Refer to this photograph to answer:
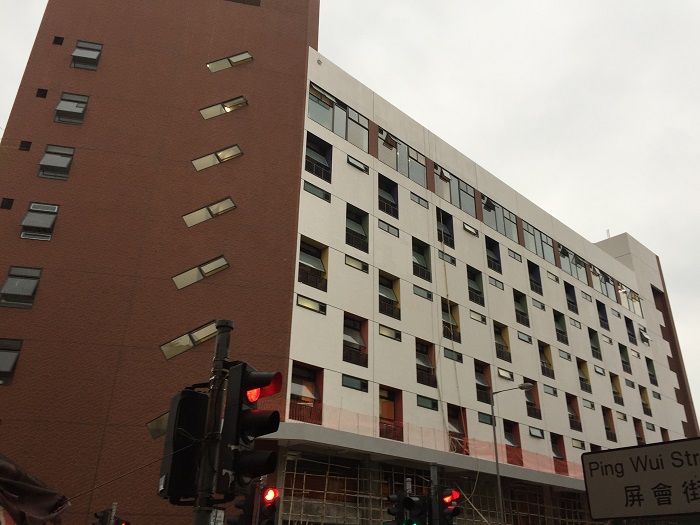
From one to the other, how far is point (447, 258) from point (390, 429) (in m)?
11.8

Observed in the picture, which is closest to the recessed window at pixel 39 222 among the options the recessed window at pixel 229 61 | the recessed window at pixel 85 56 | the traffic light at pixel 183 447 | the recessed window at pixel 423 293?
the recessed window at pixel 85 56

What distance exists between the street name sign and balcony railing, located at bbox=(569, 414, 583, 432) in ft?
125

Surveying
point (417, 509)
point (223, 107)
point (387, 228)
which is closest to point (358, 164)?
point (387, 228)

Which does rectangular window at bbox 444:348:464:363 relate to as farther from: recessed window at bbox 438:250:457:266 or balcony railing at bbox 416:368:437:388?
recessed window at bbox 438:250:457:266

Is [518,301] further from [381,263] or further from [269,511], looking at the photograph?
[269,511]

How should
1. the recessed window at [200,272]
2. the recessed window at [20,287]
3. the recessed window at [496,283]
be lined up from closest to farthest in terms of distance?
1. the recessed window at [20,287]
2. the recessed window at [200,272]
3. the recessed window at [496,283]

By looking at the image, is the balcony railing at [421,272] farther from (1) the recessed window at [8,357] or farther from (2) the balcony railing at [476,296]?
(1) the recessed window at [8,357]

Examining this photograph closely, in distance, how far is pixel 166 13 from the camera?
3148 centimetres

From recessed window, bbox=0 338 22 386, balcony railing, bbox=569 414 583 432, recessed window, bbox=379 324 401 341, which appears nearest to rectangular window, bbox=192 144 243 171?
recessed window, bbox=0 338 22 386

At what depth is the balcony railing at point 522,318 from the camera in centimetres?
3896

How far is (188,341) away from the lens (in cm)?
2414

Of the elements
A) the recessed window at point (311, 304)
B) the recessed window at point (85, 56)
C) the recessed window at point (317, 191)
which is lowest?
the recessed window at point (311, 304)

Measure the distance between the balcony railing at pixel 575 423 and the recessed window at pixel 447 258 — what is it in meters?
13.1

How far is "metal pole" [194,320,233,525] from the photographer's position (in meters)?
5.09
